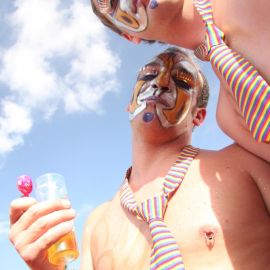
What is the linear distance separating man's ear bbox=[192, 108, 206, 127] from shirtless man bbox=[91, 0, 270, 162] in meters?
0.71

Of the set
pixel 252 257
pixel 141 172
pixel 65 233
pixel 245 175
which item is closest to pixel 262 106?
pixel 245 175

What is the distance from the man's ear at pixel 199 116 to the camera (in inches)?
132

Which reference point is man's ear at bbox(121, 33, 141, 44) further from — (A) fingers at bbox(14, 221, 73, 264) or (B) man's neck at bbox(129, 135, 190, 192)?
(A) fingers at bbox(14, 221, 73, 264)

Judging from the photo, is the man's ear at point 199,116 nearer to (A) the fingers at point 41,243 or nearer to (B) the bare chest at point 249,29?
(B) the bare chest at point 249,29

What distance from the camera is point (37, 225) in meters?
2.03

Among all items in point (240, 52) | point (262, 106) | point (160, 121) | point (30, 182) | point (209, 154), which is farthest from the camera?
point (160, 121)

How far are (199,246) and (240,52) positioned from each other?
1021 mm

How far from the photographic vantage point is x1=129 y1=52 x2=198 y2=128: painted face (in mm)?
3000

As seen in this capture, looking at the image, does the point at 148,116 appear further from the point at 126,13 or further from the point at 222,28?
the point at 222,28

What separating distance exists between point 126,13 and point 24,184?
4.30ft

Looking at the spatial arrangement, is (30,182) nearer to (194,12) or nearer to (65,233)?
(65,233)

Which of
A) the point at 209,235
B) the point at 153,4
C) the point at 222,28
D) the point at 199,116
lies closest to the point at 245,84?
the point at 222,28

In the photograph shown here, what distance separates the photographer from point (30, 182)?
7.20ft

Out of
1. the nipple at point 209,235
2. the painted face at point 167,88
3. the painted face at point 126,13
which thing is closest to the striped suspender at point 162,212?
the nipple at point 209,235
